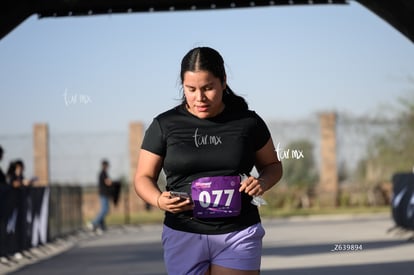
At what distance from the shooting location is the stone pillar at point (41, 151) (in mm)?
31734

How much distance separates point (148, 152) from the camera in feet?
16.4

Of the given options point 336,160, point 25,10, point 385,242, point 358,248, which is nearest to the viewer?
point 25,10

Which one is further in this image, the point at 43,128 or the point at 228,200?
the point at 43,128

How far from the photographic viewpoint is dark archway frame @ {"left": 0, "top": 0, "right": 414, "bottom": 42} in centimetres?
1252

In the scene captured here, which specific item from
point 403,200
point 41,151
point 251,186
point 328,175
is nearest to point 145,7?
point 403,200

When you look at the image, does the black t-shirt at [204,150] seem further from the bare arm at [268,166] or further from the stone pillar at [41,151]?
the stone pillar at [41,151]

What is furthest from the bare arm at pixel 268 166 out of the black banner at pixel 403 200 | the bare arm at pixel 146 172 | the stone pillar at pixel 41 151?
the stone pillar at pixel 41 151

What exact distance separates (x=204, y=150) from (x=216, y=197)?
0.22m

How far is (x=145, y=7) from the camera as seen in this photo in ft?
46.0

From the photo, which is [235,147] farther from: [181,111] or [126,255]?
[126,255]

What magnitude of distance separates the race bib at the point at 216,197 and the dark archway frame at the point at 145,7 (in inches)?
308

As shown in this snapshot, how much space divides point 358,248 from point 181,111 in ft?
38.8

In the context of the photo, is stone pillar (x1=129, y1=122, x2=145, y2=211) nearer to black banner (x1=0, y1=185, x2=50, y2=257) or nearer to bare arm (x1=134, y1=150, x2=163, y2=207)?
black banner (x1=0, y1=185, x2=50, y2=257)

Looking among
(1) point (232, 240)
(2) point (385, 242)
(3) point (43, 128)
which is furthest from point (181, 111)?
(3) point (43, 128)
